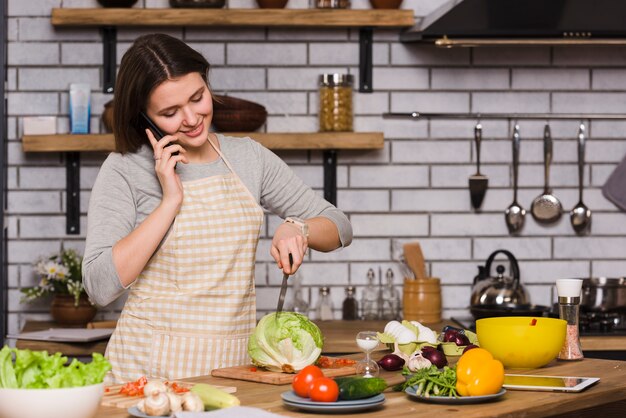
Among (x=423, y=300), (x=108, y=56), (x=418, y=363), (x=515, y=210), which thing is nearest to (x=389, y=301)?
(x=423, y=300)

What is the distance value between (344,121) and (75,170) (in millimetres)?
1185

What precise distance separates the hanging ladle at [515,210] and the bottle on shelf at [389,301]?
0.59 metres

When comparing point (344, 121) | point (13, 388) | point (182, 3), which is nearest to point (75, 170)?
point (182, 3)

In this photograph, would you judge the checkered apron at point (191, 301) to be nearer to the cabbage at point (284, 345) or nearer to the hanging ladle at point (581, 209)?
the cabbage at point (284, 345)

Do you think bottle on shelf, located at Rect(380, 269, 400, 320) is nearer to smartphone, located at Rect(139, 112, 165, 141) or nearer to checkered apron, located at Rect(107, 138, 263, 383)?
checkered apron, located at Rect(107, 138, 263, 383)

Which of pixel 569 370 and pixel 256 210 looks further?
pixel 256 210

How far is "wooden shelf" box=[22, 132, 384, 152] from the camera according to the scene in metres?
4.26

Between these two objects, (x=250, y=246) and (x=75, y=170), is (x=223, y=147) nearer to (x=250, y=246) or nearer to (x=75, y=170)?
(x=250, y=246)

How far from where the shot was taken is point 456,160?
15.1 ft

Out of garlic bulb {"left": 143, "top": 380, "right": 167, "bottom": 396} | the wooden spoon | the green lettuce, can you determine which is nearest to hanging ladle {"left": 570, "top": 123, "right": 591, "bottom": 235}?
the wooden spoon

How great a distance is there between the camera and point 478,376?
2096mm

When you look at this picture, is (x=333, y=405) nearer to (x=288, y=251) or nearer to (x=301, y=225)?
(x=288, y=251)

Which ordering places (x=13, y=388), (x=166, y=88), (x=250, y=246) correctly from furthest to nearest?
(x=250, y=246) → (x=166, y=88) → (x=13, y=388)

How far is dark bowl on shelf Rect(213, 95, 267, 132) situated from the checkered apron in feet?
Answer: 4.47
